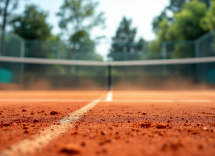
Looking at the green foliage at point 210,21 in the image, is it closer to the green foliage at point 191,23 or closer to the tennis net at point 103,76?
the green foliage at point 191,23

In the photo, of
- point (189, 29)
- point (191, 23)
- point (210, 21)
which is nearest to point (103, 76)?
point (189, 29)

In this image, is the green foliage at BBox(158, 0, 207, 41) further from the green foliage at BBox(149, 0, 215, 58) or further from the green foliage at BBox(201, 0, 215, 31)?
the green foliage at BBox(201, 0, 215, 31)

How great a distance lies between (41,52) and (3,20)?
24.7 ft

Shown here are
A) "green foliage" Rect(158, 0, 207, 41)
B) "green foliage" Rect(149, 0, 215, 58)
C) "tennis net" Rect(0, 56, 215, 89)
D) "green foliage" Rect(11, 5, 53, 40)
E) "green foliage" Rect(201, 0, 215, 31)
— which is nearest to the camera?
"tennis net" Rect(0, 56, 215, 89)

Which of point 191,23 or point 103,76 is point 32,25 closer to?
point 103,76

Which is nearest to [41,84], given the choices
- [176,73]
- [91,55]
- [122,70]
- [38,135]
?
[91,55]

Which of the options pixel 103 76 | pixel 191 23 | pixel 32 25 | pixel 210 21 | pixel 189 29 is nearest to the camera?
pixel 103 76

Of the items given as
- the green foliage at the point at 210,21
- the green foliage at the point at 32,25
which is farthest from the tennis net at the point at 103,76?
the green foliage at the point at 32,25

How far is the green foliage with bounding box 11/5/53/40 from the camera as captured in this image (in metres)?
22.3

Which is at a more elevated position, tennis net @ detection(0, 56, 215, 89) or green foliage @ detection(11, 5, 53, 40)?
green foliage @ detection(11, 5, 53, 40)

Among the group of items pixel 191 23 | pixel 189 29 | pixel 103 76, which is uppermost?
pixel 191 23

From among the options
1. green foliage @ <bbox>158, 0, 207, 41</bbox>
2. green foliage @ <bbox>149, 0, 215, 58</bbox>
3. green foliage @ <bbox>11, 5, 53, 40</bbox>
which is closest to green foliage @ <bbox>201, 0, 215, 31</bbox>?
green foliage @ <bbox>149, 0, 215, 58</bbox>

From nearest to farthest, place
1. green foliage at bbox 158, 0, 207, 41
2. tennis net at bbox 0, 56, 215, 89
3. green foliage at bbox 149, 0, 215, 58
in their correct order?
tennis net at bbox 0, 56, 215, 89
green foliage at bbox 149, 0, 215, 58
green foliage at bbox 158, 0, 207, 41

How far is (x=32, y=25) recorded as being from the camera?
2300 cm
